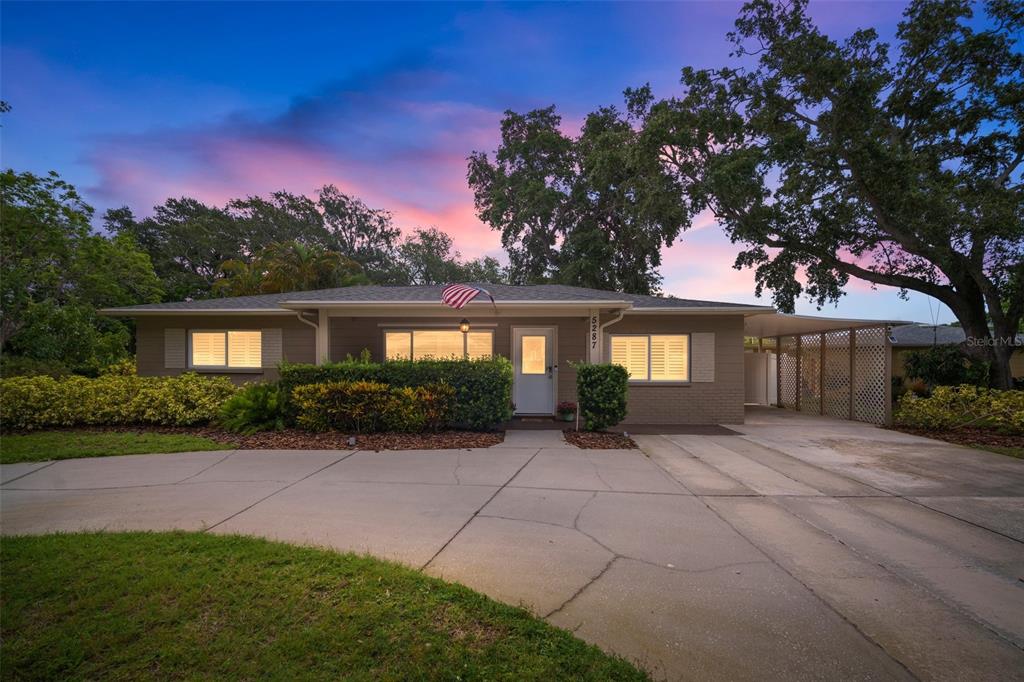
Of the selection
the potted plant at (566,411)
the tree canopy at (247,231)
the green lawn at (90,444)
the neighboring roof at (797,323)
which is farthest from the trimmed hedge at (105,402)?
the tree canopy at (247,231)

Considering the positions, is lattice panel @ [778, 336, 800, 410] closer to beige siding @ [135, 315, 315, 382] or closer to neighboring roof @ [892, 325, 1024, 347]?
neighboring roof @ [892, 325, 1024, 347]

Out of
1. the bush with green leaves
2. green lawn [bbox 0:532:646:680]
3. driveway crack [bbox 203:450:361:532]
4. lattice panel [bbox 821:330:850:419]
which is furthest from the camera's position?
lattice panel [bbox 821:330:850:419]

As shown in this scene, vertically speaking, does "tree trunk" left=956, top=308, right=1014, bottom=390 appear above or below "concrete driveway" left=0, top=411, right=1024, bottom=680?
above

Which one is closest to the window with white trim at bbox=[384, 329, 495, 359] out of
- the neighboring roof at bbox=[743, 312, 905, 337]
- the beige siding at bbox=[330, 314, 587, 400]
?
the beige siding at bbox=[330, 314, 587, 400]

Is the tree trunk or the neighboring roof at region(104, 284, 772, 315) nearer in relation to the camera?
the neighboring roof at region(104, 284, 772, 315)

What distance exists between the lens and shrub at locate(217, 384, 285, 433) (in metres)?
8.26

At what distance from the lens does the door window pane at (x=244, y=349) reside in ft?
37.8

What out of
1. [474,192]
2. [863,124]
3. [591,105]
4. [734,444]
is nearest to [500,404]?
[734,444]

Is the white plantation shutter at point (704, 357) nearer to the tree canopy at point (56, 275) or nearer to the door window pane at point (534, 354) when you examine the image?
the door window pane at point (534, 354)

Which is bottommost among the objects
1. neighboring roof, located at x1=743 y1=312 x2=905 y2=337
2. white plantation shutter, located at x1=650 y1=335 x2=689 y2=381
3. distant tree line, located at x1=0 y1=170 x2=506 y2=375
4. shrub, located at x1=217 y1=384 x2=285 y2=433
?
shrub, located at x1=217 y1=384 x2=285 y2=433

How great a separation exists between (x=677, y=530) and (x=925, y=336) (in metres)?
21.8

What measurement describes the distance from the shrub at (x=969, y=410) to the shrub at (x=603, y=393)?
22.4 feet

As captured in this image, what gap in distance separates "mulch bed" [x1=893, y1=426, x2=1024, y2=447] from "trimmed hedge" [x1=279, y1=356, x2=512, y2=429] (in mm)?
8389

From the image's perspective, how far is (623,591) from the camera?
9.53 ft
